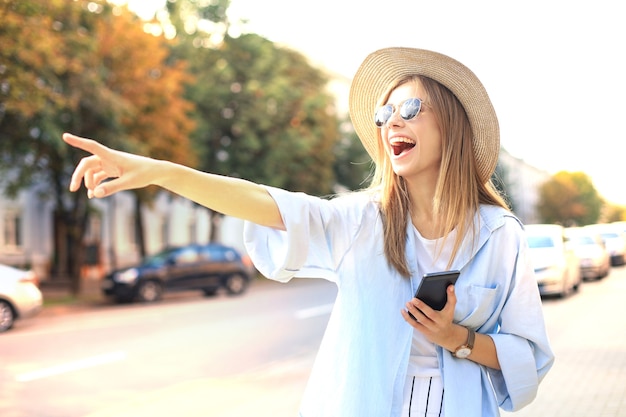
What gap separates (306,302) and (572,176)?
56948 mm

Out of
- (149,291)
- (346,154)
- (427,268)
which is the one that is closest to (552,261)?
(149,291)

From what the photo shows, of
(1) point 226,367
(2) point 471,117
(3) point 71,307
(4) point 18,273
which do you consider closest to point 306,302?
(3) point 71,307

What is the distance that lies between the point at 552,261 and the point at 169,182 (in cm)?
1598

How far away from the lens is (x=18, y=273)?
554 inches

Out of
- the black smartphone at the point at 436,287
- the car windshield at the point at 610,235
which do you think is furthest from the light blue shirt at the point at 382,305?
the car windshield at the point at 610,235

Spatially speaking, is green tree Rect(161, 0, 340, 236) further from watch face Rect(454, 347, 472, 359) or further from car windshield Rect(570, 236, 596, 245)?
watch face Rect(454, 347, 472, 359)

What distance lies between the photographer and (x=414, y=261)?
6.70 feet

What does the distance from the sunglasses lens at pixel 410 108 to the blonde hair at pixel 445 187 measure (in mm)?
48

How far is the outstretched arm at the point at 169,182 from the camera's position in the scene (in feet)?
5.51

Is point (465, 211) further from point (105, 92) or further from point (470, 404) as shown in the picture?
point (105, 92)

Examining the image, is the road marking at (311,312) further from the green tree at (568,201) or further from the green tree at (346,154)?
the green tree at (568,201)

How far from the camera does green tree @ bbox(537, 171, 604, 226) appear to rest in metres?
64.2

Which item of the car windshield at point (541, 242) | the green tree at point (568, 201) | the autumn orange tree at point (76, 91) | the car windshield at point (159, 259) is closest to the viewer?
the autumn orange tree at point (76, 91)

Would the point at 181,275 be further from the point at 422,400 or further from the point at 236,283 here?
the point at 422,400
